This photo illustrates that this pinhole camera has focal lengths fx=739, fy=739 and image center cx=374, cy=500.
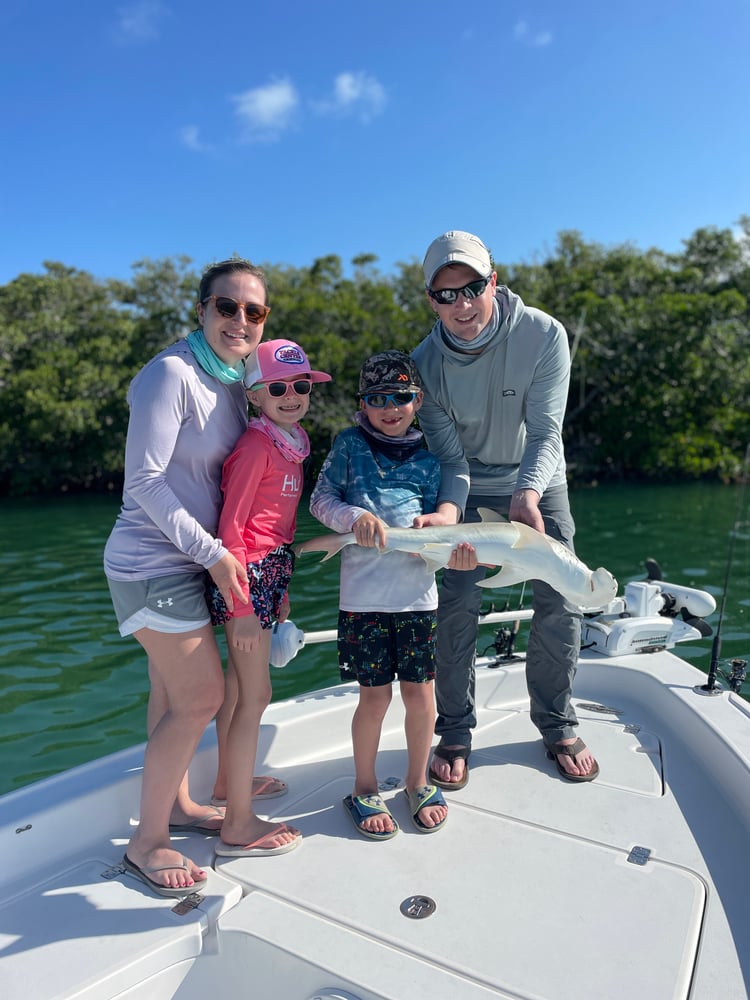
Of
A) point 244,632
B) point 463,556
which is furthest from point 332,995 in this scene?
point 463,556

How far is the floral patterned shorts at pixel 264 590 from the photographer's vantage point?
2.56 meters

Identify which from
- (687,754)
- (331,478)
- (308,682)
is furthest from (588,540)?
(331,478)

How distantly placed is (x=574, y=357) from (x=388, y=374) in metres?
25.0

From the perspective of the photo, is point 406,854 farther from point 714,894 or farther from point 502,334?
point 502,334

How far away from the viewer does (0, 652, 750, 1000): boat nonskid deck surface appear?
81.3 inches

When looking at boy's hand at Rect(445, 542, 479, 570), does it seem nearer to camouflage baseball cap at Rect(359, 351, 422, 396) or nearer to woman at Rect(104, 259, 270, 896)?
camouflage baseball cap at Rect(359, 351, 422, 396)

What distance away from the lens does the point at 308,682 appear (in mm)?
6453

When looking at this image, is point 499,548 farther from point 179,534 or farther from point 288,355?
point 179,534

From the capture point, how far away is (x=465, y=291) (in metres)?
2.99

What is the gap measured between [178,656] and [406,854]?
43.4 inches

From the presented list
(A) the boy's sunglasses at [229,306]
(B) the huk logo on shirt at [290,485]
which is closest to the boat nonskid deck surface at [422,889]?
(B) the huk logo on shirt at [290,485]

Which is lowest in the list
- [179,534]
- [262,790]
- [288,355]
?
[262,790]

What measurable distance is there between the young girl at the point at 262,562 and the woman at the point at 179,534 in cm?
9

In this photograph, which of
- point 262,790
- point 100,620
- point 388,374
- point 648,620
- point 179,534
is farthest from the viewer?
point 100,620
